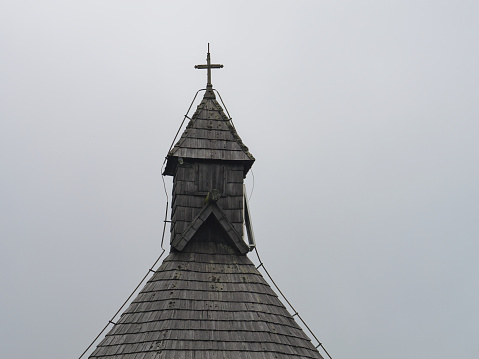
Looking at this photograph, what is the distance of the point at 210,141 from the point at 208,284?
350 centimetres

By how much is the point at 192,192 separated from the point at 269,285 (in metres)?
2.71

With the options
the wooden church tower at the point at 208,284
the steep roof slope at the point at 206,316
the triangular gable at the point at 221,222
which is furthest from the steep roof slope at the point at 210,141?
the steep roof slope at the point at 206,316

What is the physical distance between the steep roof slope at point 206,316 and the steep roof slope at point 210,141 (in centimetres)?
181

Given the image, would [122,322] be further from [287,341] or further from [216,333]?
[287,341]

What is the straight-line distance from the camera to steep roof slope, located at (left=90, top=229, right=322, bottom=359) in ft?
42.6

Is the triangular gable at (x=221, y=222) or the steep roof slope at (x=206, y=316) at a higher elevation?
the triangular gable at (x=221, y=222)

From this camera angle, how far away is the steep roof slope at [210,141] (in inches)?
628

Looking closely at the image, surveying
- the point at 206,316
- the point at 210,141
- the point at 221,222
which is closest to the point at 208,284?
the point at 206,316

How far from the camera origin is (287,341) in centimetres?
1375

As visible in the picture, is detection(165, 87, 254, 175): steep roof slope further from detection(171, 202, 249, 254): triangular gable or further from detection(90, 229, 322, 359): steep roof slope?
detection(90, 229, 322, 359): steep roof slope

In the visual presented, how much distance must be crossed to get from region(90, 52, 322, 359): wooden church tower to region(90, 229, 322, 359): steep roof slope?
0.06 feet

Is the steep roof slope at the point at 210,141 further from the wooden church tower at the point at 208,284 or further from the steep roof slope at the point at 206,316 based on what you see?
the steep roof slope at the point at 206,316

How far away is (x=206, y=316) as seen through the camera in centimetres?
1366

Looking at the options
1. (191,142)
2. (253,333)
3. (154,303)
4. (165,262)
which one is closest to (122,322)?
(154,303)
